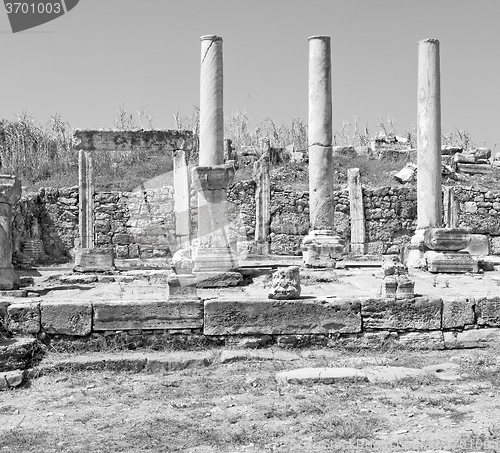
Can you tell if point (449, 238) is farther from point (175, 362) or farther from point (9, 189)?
point (9, 189)

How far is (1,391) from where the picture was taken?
22.4ft

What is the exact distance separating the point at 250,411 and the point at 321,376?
3.60ft

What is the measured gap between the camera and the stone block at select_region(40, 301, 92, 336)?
8008 millimetres

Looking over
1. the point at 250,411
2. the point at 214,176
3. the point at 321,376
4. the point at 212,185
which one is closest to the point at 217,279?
the point at 212,185

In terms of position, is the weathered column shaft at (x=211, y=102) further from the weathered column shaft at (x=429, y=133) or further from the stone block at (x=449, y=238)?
the weathered column shaft at (x=429, y=133)

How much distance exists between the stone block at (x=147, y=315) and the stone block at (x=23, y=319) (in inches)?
27.4

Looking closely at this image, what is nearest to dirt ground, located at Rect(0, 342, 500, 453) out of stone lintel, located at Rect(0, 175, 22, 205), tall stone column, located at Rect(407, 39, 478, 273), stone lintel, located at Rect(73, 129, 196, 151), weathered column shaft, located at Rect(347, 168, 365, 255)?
stone lintel, located at Rect(0, 175, 22, 205)

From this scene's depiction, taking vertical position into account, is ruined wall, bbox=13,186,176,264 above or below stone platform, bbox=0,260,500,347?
above

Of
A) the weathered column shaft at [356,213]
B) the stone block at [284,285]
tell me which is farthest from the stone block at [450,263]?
the weathered column shaft at [356,213]

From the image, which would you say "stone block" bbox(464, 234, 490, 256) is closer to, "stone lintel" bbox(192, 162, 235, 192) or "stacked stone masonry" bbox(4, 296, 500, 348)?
"stone lintel" bbox(192, 162, 235, 192)

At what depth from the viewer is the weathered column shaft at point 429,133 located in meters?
14.4

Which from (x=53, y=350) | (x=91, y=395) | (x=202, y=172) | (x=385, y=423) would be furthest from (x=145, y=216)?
(x=385, y=423)

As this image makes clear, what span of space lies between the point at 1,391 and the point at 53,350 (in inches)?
44.4

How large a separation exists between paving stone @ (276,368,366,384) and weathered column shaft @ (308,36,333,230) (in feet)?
26.5
